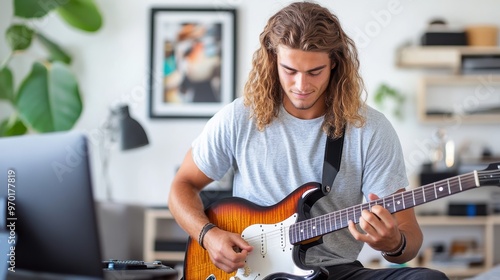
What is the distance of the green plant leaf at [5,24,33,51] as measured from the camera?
170 inches

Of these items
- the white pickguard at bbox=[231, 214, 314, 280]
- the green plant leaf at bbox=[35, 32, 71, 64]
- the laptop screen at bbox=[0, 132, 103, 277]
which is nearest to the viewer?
the laptop screen at bbox=[0, 132, 103, 277]

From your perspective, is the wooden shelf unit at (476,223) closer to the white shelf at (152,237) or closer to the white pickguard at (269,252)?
the white shelf at (152,237)

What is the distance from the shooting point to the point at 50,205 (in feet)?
4.02

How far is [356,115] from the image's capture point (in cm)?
199

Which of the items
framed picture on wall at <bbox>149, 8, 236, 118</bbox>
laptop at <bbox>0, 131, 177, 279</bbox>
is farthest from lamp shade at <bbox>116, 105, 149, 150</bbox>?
laptop at <bbox>0, 131, 177, 279</bbox>

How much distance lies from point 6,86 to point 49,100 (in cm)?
41

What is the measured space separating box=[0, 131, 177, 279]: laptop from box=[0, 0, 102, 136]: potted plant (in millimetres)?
2830

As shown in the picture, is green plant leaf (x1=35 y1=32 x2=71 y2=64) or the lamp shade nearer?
the lamp shade

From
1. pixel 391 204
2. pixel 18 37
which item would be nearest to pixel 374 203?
pixel 391 204

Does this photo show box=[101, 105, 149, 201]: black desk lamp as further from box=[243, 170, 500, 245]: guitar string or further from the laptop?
the laptop

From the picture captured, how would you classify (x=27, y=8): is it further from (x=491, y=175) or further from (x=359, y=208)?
(x=491, y=175)

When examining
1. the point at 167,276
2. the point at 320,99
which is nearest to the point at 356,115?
the point at 320,99

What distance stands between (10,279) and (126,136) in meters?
3.14

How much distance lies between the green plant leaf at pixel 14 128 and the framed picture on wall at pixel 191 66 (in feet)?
2.67
